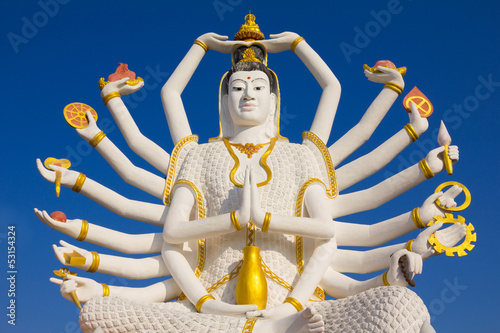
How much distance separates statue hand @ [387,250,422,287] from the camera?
616 centimetres

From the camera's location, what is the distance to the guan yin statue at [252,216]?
6.12 m

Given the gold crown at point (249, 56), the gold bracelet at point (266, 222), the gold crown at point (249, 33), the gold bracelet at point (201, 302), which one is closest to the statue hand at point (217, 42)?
the gold crown at point (249, 33)

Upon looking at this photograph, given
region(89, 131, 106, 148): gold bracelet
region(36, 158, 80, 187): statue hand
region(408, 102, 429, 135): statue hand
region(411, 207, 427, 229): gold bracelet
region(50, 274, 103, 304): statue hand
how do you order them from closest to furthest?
region(50, 274, 103, 304): statue hand
region(411, 207, 427, 229): gold bracelet
region(36, 158, 80, 187): statue hand
region(408, 102, 429, 135): statue hand
region(89, 131, 106, 148): gold bracelet

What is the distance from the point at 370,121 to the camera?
25.2ft

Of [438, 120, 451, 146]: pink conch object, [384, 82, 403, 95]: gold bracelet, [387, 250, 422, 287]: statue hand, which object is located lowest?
[387, 250, 422, 287]: statue hand

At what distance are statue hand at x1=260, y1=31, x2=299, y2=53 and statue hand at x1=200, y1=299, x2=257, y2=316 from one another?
328cm

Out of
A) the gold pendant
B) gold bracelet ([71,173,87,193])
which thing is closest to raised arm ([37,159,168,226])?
gold bracelet ([71,173,87,193])

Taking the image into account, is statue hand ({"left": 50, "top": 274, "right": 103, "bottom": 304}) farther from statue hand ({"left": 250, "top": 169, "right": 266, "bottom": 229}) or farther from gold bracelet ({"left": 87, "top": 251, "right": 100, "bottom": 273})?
statue hand ({"left": 250, "top": 169, "right": 266, "bottom": 229})

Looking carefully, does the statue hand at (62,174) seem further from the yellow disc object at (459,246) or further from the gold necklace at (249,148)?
the yellow disc object at (459,246)

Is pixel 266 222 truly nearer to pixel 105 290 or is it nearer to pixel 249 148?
pixel 249 148

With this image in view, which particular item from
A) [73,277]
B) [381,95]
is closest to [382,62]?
[381,95]

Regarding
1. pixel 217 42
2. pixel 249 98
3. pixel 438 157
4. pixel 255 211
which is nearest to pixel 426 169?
pixel 438 157

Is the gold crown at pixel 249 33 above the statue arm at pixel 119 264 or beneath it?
above

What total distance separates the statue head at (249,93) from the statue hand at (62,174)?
1.65 metres
